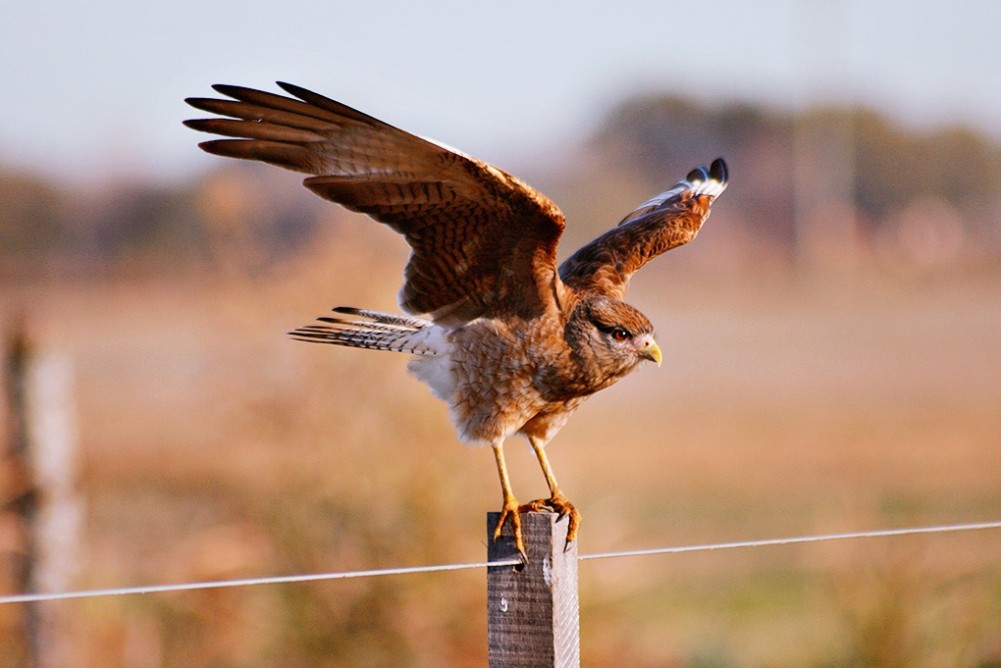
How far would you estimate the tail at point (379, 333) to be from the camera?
4145mm

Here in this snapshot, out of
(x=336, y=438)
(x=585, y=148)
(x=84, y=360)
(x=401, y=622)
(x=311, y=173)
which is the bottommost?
(x=401, y=622)

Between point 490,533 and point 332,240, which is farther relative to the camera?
point 332,240

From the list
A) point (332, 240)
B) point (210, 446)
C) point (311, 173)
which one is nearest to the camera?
point (311, 173)

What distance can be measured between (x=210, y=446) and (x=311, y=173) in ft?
17.4

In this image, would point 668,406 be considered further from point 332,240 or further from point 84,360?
point 332,240

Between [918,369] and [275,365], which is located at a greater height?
[918,369]

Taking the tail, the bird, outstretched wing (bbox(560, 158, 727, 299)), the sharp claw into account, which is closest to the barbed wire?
the sharp claw

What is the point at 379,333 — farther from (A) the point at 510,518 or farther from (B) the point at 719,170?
(B) the point at 719,170

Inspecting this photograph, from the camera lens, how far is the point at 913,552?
6.30 meters

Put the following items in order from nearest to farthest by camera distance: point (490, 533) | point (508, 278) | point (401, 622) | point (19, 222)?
point (490, 533) < point (508, 278) < point (401, 622) < point (19, 222)

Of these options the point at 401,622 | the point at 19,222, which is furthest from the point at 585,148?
the point at 401,622

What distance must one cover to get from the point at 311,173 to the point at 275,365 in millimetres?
2842

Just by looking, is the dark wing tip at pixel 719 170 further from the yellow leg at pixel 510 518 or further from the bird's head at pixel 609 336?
the yellow leg at pixel 510 518

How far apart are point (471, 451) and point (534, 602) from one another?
3.35 meters
